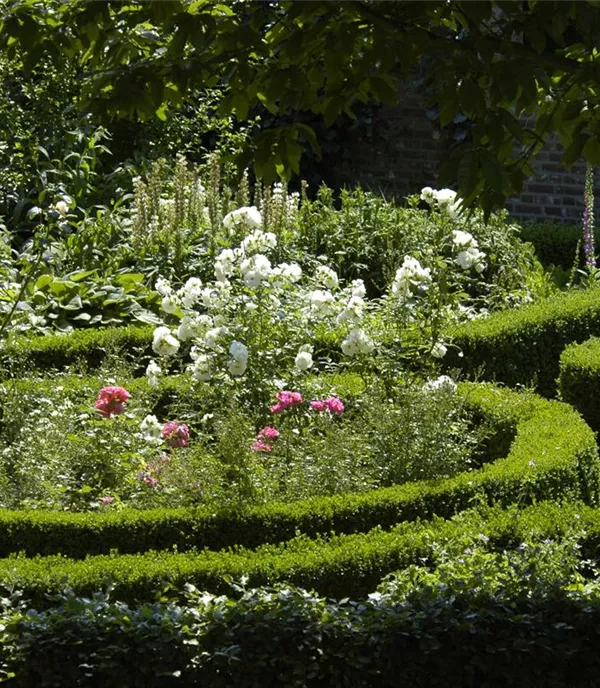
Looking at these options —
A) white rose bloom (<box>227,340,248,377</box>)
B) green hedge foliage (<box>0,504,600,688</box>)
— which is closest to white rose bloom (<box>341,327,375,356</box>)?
white rose bloom (<box>227,340,248,377</box>)

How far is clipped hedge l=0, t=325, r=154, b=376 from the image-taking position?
7.29 metres

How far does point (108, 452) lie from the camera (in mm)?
5539

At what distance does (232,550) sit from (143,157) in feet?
22.3

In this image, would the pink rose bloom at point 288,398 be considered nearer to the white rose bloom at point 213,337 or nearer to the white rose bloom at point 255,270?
the white rose bloom at point 213,337

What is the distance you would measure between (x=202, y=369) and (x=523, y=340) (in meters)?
2.45

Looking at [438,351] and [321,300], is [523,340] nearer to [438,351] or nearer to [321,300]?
[438,351]

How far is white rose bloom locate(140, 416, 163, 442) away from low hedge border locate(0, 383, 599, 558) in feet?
2.32

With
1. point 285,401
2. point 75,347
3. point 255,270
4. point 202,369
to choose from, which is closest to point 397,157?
point 75,347

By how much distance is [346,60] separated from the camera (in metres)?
3.38

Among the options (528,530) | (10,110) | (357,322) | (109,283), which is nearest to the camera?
(528,530)

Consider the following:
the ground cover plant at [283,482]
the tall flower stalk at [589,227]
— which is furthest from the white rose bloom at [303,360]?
the tall flower stalk at [589,227]

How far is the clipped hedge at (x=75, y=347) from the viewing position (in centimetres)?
729

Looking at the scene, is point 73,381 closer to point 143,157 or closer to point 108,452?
point 108,452

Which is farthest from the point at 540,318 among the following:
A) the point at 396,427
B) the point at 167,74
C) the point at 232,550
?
the point at 167,74
